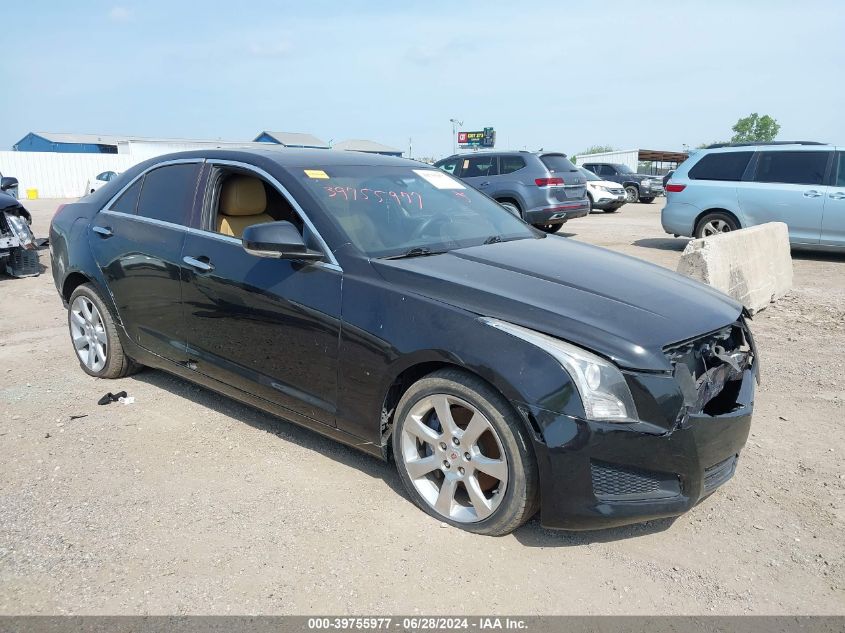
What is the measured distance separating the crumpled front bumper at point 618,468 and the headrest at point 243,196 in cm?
250

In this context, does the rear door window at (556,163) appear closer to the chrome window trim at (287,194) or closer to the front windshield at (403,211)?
the front windshield at (403,211)

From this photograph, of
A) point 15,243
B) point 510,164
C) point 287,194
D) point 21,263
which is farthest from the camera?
point 510,164

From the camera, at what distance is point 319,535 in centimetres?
308

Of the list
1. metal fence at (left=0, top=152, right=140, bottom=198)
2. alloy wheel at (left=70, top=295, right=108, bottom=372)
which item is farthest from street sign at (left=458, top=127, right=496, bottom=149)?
alloy wheel at (left=70, top=295, right=108, bottom=372)

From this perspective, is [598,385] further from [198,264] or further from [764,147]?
[764,147]

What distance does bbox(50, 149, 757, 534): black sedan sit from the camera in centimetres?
272

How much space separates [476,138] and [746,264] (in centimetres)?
5618

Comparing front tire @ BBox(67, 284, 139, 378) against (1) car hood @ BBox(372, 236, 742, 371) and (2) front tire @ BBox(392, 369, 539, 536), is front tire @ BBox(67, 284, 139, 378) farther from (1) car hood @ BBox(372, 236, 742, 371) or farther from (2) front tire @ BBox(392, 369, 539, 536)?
(2) front tire @ BBox(392, 369, 539, 536)

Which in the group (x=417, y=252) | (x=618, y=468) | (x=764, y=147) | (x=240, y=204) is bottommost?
(x=618, y=468)

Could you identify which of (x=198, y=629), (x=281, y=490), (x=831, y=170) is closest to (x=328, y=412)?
(x=281, y=490)

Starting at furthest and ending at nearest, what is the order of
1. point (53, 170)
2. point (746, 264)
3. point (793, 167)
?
point (53, 170), point (793, 167), point (746, 264)

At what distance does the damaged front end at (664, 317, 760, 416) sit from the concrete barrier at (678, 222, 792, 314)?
3116 millimetres

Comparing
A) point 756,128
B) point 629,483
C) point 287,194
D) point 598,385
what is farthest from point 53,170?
point 756,128

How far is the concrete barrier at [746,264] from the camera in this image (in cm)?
627
